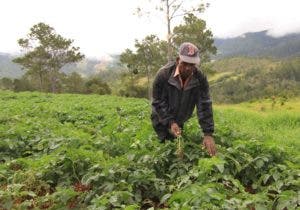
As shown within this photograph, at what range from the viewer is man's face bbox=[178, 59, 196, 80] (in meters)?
6.08

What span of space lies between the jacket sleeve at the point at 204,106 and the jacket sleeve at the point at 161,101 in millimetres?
408

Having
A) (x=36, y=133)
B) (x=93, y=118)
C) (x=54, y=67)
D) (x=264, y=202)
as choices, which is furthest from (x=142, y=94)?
(x=264, y=202)

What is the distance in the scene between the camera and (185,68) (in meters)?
6.13

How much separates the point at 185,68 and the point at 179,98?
0.59 m

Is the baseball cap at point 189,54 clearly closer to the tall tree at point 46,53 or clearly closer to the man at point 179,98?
the man at point 179,98

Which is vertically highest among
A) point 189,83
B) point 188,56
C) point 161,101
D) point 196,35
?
point 196,35

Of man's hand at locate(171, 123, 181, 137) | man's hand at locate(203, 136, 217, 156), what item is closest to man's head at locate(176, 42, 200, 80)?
man's hand at locate(171, 123, 181, 137)

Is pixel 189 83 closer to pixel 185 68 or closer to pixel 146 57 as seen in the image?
pixel 185 68

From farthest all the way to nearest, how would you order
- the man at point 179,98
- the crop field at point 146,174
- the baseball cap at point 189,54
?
1. the man at point 179,98
2. the baseball cap at point 189,54
3. the crop field at point 146,174

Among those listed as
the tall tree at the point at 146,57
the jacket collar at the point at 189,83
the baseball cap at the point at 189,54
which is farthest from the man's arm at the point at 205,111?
the tall tree at the point at 146,57

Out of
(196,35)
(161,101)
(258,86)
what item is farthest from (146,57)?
(258,86)

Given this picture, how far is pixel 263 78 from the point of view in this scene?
400 ft

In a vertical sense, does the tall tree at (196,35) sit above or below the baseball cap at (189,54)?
above

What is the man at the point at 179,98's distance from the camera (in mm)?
6348
